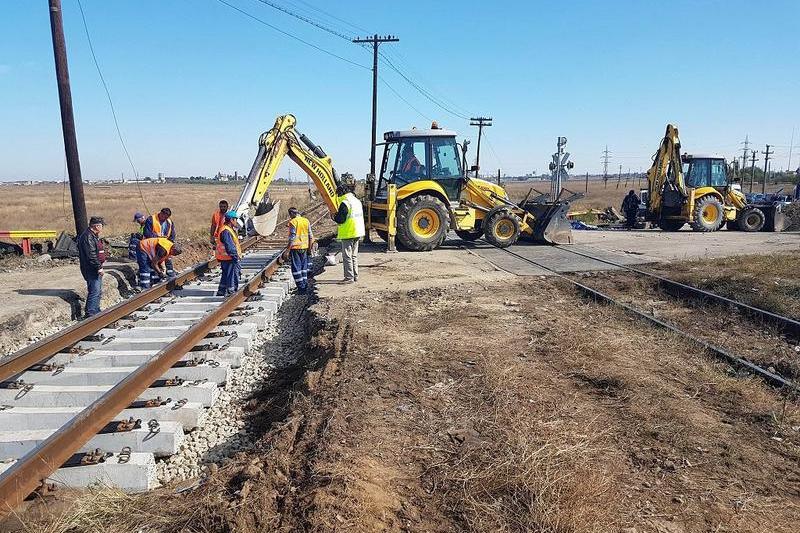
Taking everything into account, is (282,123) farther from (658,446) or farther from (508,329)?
(658,446)

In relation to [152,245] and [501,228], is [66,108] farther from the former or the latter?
[501,228]

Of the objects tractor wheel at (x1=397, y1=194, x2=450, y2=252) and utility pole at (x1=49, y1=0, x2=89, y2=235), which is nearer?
utility pole at (x1=49, y1=0, x2=89, y2=235)

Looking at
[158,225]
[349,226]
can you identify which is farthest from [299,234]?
[158,225]

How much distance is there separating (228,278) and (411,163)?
6893 millimetres

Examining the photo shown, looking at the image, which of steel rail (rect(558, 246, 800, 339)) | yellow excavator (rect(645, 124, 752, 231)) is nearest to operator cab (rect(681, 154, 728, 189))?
yellow excavator (rect(645, 124, 752, 231))

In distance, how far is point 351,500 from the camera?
3037 millimetres

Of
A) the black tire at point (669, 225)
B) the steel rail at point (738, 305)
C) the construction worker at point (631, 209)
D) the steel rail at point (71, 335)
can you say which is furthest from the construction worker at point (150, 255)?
the construction worker at point (631, 209)

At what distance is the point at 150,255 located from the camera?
10.2 meters

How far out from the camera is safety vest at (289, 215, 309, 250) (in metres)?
9.62

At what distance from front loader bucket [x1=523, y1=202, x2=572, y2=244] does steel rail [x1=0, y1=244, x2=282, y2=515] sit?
1155 cm

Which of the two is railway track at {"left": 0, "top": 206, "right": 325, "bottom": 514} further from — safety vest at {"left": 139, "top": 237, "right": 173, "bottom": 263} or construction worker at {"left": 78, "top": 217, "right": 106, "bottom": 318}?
safety vest at {"left": 139, "top": 237, "right": 173, "bottom": 263}

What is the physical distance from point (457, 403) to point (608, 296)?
553cm

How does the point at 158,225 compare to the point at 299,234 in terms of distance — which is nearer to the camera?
the point at 299,234

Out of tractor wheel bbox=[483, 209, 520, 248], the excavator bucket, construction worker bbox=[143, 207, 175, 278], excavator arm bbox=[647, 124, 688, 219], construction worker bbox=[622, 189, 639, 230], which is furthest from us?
construction worker bbox=[622, 189, 639, 230]
